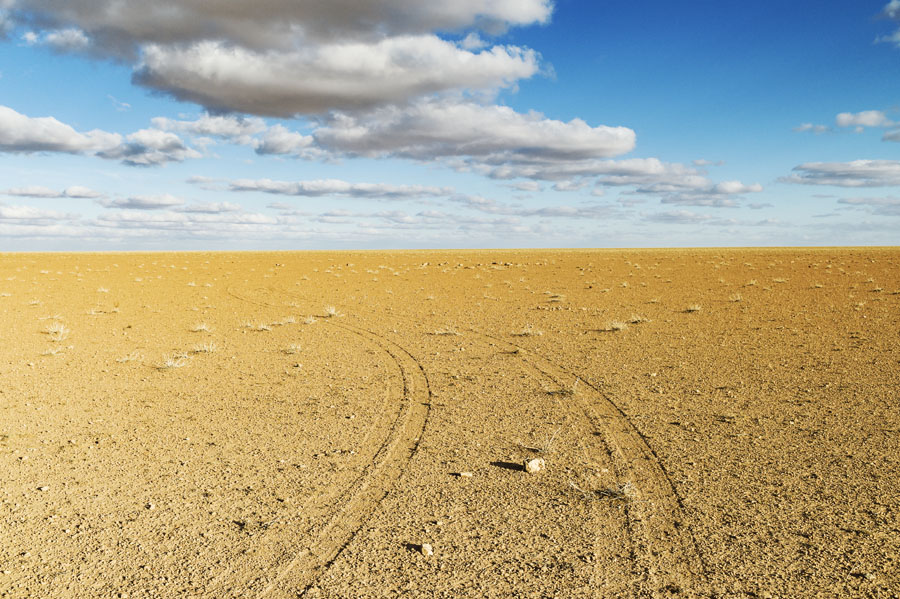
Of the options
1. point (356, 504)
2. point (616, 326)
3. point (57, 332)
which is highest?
point (616, 326)

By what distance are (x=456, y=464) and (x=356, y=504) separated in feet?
4.62

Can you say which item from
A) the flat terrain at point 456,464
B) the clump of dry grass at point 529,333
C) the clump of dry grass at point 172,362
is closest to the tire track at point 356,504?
the flat terrain at point 456,464

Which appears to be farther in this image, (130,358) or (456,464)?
(130,358)

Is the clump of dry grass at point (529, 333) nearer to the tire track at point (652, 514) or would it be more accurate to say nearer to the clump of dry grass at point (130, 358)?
the tire track at point (652, 514)

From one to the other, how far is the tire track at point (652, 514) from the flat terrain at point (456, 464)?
0.09 ft

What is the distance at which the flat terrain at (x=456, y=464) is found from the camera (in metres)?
4.52

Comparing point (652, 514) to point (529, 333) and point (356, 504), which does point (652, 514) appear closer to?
point (356, 504)

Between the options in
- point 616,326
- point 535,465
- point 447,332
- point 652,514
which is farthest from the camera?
point 447,332

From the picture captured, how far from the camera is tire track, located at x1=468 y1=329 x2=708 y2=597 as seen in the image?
14.4 feet

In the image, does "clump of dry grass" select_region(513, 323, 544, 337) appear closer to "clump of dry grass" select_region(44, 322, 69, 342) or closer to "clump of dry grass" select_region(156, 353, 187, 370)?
"clump of dry grass" select_region(156, 353, 187, 370)

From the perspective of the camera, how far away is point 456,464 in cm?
662

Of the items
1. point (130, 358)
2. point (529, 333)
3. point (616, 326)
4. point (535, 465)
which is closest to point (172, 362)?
point (130, 358)

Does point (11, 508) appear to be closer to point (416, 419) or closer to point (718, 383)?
point (416, 419)

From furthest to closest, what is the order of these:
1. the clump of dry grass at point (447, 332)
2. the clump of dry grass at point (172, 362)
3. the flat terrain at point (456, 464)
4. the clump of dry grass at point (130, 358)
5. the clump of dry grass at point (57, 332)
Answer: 1. the clump of dry grass at point (447, 332)
2. the clump of dry grass at point (57, 332)
3. the clump of dry grass at point (130, 358)
4. the clump of dry grass at point (172, 362)
5. the flat terrain at point (456, 464)
